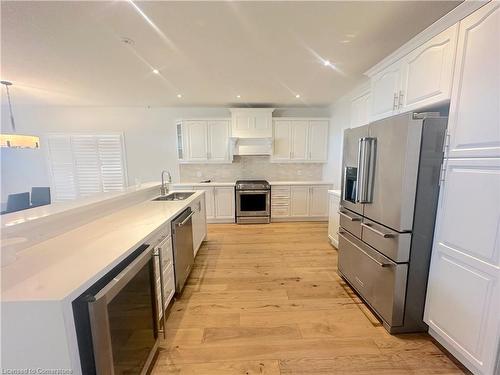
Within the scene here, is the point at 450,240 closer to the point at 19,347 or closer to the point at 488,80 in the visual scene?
the point at 488,80

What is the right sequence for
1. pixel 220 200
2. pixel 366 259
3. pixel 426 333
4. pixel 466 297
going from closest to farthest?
pixel 466 297
pixel 426 333
pixel 366 259
pixel 220 200

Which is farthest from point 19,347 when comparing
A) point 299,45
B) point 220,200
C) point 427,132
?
point 220,200

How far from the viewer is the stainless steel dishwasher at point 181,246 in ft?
6.89

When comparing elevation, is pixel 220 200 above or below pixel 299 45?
below

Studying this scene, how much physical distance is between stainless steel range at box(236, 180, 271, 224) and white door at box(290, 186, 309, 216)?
20.9 inches

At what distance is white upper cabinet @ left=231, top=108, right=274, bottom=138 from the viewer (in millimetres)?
4738

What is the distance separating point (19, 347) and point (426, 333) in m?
2.60

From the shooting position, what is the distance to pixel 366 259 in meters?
2.04

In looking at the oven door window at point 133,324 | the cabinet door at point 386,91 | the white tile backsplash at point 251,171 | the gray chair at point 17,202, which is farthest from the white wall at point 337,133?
the gray chair at point 17,202

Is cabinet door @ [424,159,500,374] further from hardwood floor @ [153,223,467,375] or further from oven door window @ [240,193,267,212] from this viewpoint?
oven door window @ [240,193,267,212]

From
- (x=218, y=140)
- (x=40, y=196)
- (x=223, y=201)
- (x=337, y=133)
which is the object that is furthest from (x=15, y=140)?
(x=337, y=133)

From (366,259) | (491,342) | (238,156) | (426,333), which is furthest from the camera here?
(238,156)

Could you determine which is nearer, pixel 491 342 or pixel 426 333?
pixel 491 342

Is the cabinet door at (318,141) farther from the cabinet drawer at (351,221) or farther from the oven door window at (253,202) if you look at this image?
the cabinet drawer at (351,221)
